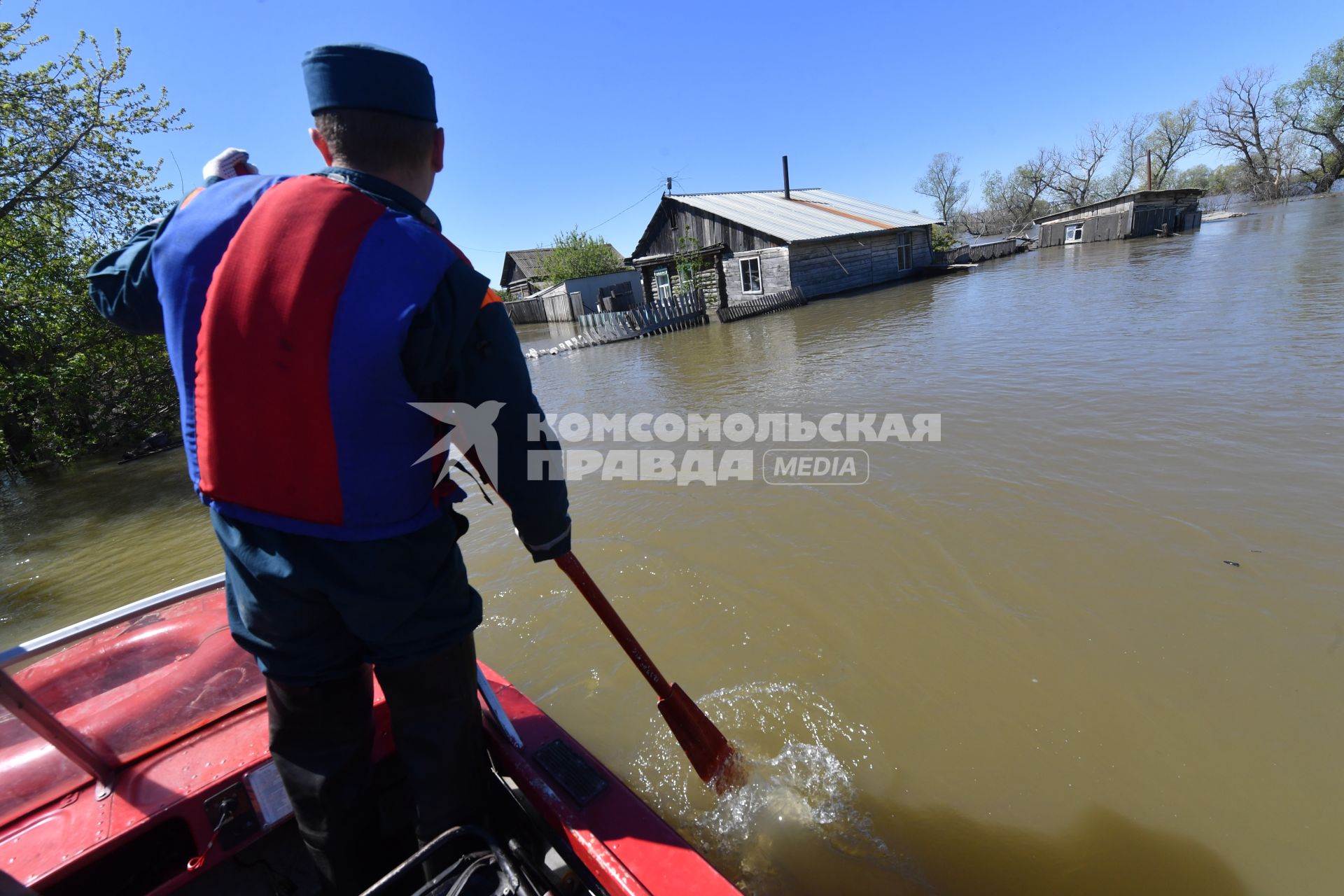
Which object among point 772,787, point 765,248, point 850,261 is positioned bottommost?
point 772,787

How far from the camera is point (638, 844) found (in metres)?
1.47

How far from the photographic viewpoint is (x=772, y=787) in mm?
2533

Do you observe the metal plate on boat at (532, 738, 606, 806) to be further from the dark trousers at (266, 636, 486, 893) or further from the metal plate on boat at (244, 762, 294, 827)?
the metal plate on boat at (244, 762, 294, 827)

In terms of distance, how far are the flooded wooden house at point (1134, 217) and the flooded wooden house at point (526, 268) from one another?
2835 centimetres

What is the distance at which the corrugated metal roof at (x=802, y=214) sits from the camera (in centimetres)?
2197

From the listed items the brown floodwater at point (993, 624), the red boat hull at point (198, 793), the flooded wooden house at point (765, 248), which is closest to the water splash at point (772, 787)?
the brown floodwater at point (993, 624)

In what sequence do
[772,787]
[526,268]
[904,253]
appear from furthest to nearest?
[526,268]
[904,253]
[772,787]

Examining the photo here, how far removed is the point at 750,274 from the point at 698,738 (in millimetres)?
21953

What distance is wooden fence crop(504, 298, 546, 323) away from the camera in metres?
34.2

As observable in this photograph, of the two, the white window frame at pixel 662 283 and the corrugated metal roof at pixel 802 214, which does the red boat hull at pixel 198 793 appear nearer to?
the corrugated metal roof at pixel 802 214

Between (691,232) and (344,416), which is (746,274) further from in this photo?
(344,416)

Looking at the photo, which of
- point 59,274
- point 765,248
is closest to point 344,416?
point 59,274

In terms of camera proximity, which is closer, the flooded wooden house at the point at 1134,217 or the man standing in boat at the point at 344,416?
the man standing in boat at the point at 344,416

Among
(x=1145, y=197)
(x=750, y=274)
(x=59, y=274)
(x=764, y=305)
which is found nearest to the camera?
(x=59, y=274)
